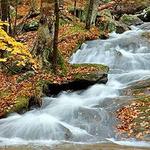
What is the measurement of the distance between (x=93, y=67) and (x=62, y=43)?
4.97 m

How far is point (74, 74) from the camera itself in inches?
595

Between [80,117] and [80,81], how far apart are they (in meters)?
3.05

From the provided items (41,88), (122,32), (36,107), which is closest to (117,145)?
(36,107)

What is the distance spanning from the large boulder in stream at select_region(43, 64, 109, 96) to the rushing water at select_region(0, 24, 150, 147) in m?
0.25

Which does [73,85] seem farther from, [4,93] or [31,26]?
[31,26]

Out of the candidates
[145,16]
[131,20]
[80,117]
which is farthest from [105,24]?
[80,117]

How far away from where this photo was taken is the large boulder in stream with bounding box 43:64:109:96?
47.3ft

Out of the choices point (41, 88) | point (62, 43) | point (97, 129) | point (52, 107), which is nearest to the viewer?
point (97, 129)

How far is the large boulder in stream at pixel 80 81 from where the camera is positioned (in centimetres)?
1443

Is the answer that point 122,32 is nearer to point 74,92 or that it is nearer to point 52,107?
point 74,92

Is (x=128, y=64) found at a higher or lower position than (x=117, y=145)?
lower

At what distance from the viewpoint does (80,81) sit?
1473 cm

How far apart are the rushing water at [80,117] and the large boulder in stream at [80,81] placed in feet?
0.82

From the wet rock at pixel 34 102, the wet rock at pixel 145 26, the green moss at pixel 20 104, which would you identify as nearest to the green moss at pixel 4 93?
the green moss at pixel 20 104
